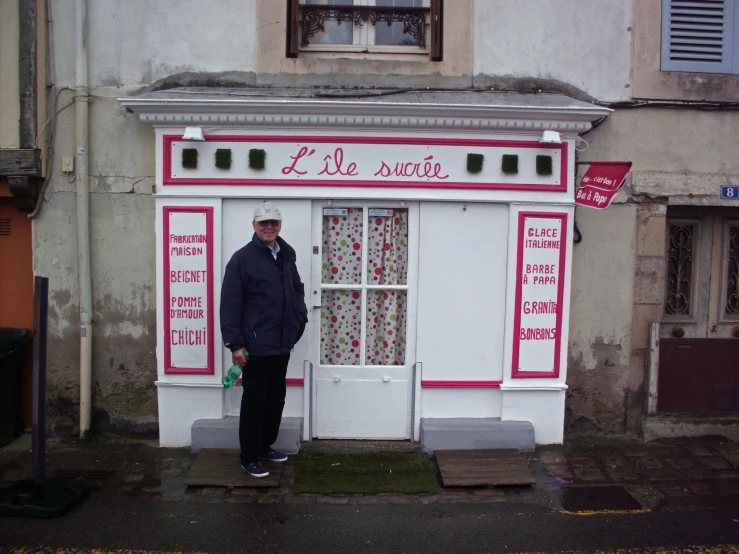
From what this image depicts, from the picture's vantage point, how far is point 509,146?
211 inches

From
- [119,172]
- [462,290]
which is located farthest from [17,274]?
[462,290]

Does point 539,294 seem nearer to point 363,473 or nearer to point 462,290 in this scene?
point 462,290

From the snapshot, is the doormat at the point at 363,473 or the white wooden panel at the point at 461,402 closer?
the doormat at the point at 363,473

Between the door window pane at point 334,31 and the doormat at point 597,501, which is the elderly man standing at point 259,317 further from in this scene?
the doormat at point 597,501

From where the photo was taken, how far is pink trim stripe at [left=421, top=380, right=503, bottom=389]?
550cm

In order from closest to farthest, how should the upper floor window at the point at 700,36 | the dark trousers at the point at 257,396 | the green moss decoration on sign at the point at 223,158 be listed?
the dark trousers at the point at 257,396 < the green moss decoration on sign at the point at 223,158 < the upper floor window at the point at 700,36

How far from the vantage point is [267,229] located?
4.73 metres

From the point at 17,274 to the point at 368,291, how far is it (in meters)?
3.33

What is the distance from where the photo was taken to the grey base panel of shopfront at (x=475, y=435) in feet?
17.5

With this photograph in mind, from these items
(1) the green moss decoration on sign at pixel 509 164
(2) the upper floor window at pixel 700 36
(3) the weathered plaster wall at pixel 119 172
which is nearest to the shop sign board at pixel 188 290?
(3) the weathered plaster wall at pixel 119 172

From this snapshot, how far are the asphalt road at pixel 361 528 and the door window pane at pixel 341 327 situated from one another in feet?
4.79

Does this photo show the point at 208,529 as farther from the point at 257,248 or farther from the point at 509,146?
the point at 509,146

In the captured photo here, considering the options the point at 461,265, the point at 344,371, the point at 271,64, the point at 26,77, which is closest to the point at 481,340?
the point at 461,265

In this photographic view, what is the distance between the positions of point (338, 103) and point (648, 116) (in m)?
2.87
